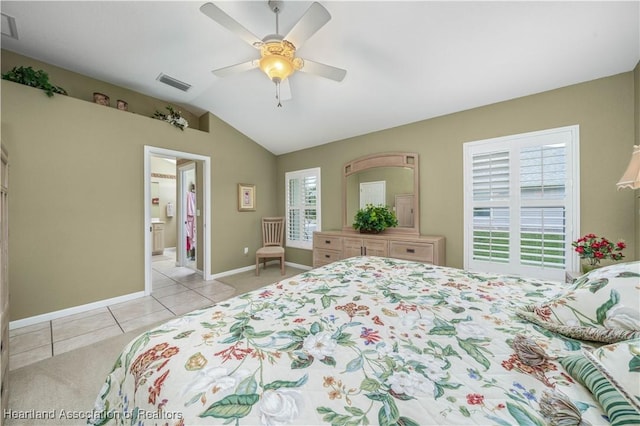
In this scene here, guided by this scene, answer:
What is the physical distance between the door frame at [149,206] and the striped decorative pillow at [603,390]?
409 cm

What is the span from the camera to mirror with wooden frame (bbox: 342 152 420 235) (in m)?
3.52

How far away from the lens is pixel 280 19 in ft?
7.13

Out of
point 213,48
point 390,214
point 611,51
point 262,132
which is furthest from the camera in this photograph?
point 262,132

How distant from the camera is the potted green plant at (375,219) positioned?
362 centimetres

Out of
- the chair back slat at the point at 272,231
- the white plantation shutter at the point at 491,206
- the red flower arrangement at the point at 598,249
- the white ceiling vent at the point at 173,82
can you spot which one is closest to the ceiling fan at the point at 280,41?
the white ceiling vent at the point at 173,82

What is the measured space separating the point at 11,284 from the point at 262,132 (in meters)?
3.63

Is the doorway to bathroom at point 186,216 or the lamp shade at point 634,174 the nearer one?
the lamp shade at point 634,174

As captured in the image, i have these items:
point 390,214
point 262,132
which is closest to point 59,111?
point 262,132

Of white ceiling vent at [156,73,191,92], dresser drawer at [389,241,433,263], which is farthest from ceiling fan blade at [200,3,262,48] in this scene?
dresser drawer at [389,241,433,263]

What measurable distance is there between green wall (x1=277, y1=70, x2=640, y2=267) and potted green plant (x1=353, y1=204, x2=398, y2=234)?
0.45m

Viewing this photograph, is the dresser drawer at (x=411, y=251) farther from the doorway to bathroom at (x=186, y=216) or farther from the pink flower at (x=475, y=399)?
the doorway to bathroom at (x=186, y=216)

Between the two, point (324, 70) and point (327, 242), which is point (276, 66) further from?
point (327, 242)

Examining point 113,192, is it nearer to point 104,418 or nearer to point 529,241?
point 104,418

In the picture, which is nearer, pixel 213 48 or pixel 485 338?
pixel 485 338
